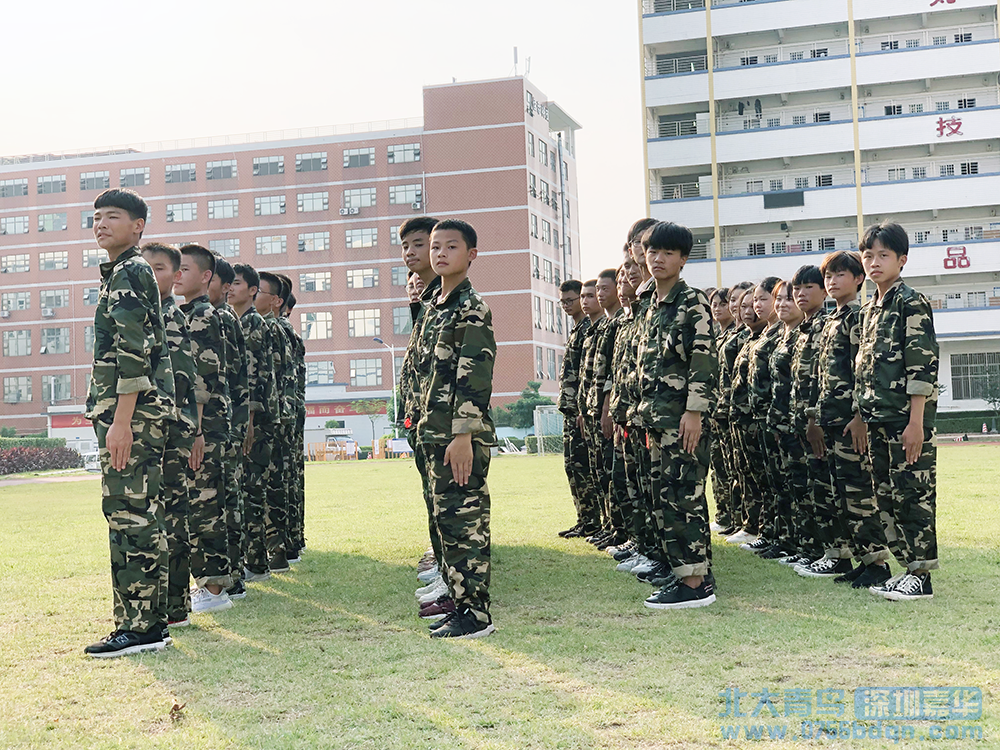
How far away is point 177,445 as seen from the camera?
17.3ft

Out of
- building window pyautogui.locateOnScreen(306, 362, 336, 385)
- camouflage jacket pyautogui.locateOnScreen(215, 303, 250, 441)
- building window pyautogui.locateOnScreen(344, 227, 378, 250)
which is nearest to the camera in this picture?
camouflage jacket pyautogui.locateOnScreen(215, 303, 250, 441)

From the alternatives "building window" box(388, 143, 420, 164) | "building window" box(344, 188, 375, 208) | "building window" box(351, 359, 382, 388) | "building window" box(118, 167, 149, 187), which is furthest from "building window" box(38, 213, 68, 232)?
"building window" box(388, 143, 420, 164)

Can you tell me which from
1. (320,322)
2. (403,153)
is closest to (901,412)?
(403,153)

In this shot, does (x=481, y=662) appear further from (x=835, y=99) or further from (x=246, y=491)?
(x=835, y=99)

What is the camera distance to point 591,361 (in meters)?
7.85

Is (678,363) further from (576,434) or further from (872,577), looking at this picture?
(576,434)

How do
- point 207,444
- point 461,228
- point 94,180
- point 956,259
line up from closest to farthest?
1. point 461,228
2. point 207,444
3. point 956,259
4. point 94,180

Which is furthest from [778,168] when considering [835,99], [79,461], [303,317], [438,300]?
[438,300]

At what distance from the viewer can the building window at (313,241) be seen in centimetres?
5841

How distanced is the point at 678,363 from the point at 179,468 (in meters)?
2.82

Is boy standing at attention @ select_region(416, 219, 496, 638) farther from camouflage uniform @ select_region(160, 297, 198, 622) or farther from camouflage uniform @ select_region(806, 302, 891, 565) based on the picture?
camouflage uniform @ select_region(806, 302, 891, 565)

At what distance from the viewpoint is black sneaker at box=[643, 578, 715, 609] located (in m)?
5.23

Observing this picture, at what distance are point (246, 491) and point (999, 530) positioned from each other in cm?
605

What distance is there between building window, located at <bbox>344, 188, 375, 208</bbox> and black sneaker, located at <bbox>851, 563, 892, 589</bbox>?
178 feet
